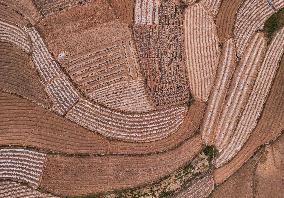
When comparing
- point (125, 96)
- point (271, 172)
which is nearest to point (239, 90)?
point (271, 172)

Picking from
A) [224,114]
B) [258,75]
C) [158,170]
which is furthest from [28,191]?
[258,75]

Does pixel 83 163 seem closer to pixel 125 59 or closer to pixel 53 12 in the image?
pixel 125 59

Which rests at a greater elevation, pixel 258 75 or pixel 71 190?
pixel 258 75

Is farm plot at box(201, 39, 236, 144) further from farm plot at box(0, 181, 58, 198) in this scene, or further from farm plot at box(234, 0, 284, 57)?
farm plot at box(0, 181, 58, 198)

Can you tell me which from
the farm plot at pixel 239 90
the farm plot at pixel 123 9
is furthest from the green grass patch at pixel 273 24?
the farm plot at pixel 123 9

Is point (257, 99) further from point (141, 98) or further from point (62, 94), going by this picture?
point (62, 94)

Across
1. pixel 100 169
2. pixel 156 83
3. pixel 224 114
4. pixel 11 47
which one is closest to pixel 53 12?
pixel 11 47

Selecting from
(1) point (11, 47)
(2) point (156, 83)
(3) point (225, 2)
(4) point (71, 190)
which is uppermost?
(3) point (225, 2)
